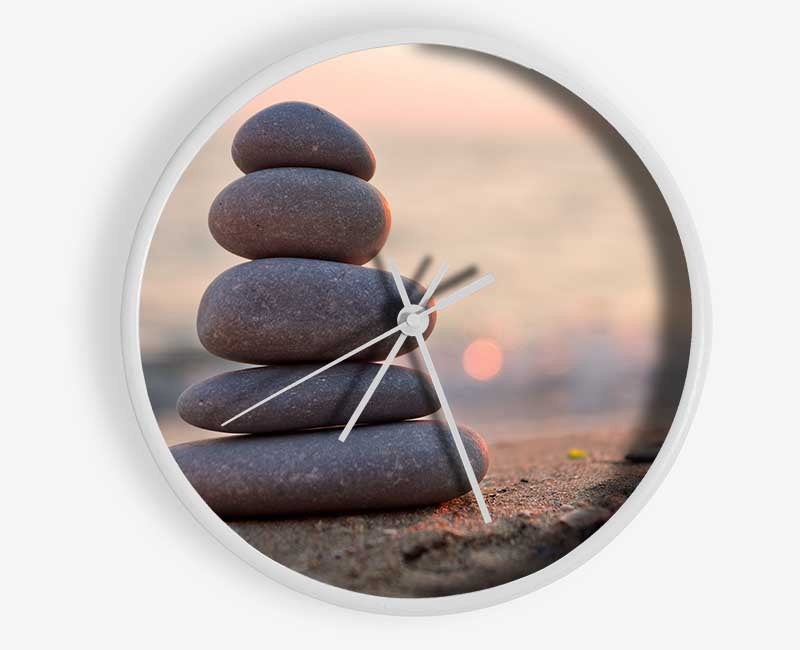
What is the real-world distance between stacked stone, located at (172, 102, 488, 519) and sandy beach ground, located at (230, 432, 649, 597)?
2.9 inches

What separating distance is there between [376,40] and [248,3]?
0.44 m

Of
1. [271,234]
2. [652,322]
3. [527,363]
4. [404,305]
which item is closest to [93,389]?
[271,234]

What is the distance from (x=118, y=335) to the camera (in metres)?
2.25

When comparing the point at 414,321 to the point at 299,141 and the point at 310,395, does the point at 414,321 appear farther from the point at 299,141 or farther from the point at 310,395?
the point at 299,141

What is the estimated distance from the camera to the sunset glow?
2346 millimetres

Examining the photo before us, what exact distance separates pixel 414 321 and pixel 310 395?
44 cm

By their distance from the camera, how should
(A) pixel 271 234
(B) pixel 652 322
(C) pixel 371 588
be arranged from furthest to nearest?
(A) pixel 271 234
(B) pixel 652 322
(C) pixel 371 588

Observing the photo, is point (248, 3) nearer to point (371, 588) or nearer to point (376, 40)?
point (376, 40)

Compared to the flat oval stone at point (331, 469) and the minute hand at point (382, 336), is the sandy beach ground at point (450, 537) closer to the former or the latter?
A: the flat oval stone at point (331, 469)

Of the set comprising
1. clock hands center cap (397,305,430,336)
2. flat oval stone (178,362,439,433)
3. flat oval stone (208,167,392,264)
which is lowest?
flat oval stone (178,362,439,433)

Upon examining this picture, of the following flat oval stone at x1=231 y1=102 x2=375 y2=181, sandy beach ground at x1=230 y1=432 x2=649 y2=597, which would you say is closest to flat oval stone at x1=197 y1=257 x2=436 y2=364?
flat oval stone at x1=231 y1=102 x2=375 y2=181

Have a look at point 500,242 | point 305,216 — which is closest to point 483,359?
point 500,242

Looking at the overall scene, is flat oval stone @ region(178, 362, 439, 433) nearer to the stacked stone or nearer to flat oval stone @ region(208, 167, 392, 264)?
the stacked stone

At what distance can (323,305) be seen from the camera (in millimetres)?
2467
